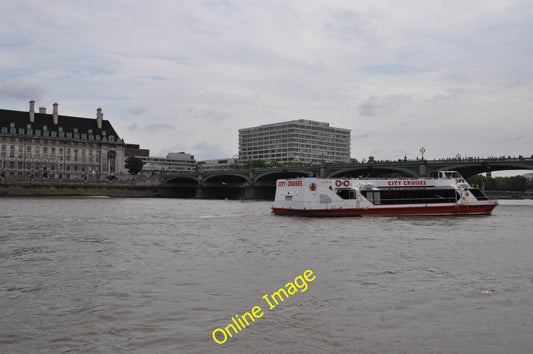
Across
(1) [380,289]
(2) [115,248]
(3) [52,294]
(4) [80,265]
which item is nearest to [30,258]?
(4) [80,265]

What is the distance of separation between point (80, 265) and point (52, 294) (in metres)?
4.72

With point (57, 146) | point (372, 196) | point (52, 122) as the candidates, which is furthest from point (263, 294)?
point (52, 122)

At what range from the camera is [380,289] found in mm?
13500

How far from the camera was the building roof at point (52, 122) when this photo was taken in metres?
126

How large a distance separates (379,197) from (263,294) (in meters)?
32.7

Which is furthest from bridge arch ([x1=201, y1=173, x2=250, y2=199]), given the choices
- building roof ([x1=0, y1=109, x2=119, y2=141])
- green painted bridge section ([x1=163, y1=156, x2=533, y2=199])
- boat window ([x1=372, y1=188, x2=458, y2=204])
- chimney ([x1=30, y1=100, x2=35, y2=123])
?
boat window ([x1=372, y1=188, x2=458, y2=204])

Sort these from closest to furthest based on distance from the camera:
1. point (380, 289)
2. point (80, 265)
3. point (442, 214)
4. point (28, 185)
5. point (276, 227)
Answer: point (380, 289) < point (80, 265) < point (276, 227) < point (442, 214) < point (28, 185)

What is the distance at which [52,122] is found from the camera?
132 meters

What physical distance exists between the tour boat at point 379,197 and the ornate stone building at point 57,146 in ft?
321

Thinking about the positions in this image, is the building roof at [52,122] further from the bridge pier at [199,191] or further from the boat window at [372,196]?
the boat window at [372,196]

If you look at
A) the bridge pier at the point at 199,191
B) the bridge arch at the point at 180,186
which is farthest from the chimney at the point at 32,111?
Answer: the bridge pier at the point at 199,191

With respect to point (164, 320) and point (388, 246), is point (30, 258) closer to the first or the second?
point (164, 320)

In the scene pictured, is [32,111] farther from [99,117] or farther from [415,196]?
[415,196]

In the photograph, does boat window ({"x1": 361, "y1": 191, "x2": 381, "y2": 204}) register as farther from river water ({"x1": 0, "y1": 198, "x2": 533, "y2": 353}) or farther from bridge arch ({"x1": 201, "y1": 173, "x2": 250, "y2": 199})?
bridge arch ({"x1": 201, "y1": 173, "x2": 250, "y2": 199})
